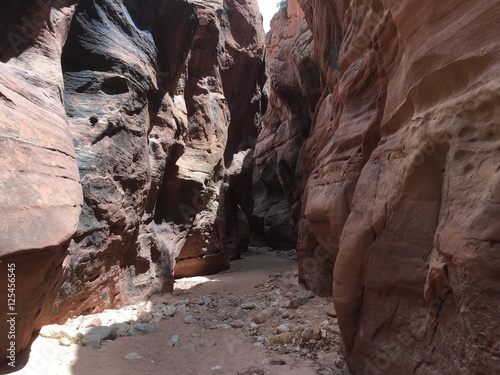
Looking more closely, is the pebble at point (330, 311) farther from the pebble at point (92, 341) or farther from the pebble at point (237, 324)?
the pebble at point (92, 341)

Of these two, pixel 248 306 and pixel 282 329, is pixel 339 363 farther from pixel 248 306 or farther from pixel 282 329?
pixel 248 306

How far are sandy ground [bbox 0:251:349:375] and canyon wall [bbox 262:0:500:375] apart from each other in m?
0.69

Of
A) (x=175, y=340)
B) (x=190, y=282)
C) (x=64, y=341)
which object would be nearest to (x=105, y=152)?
(x=64, y=341)

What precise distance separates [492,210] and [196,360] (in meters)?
3.58

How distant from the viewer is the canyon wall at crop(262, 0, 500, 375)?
2268 millimetres

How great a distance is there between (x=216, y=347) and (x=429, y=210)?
3.23m

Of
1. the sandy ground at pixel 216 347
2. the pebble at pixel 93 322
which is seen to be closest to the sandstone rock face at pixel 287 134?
the sandy ground at pixel 216 347

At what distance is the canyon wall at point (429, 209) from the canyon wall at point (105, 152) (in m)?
3.14

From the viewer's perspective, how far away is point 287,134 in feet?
64.8

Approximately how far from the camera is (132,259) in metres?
6.89

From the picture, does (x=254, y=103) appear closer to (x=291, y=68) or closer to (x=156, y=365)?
(x=291, y=68)

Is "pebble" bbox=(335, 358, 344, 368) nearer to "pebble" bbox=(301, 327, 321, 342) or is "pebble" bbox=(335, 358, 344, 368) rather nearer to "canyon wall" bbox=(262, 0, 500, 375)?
"canyon wall" bbox=(262, 0, 500, 375)

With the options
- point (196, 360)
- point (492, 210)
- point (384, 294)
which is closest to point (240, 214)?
point (196, 360)

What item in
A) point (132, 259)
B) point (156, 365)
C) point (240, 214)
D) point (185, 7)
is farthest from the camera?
point (240, 214)
